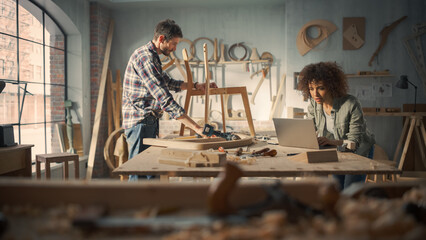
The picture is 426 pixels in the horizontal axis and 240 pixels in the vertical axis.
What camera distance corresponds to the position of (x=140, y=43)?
6473 millimetres

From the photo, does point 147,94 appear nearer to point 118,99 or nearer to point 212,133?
point 212,133

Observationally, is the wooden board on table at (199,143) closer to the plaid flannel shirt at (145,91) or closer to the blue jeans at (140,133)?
the blue jeans at (140,133)

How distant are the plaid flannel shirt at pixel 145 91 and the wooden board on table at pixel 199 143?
263 mm

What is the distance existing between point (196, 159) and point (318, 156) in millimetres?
776

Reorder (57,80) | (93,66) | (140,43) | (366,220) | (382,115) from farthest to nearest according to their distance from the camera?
(140,43) → (93,66) → (57,80) → (382,115) → (366,220)

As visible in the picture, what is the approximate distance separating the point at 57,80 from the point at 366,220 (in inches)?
219

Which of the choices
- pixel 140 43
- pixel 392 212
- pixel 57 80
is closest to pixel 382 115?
pixel 140 43

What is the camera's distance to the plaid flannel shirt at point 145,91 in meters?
2.96

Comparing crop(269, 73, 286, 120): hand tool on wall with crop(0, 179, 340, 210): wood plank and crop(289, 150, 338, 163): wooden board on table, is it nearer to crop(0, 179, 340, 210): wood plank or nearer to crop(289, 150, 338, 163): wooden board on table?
crop(289, 150, 338, 163): wooden board on table

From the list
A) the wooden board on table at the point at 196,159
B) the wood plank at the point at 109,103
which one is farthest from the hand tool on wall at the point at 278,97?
the wooden board on table at the point at 196,159

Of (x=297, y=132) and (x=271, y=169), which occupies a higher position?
(x=297, y=132)

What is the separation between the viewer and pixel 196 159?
209cm

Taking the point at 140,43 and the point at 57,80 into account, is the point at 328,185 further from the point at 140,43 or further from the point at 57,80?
the point at 140,43

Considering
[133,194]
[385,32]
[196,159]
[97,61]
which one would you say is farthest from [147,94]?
[385,32]
